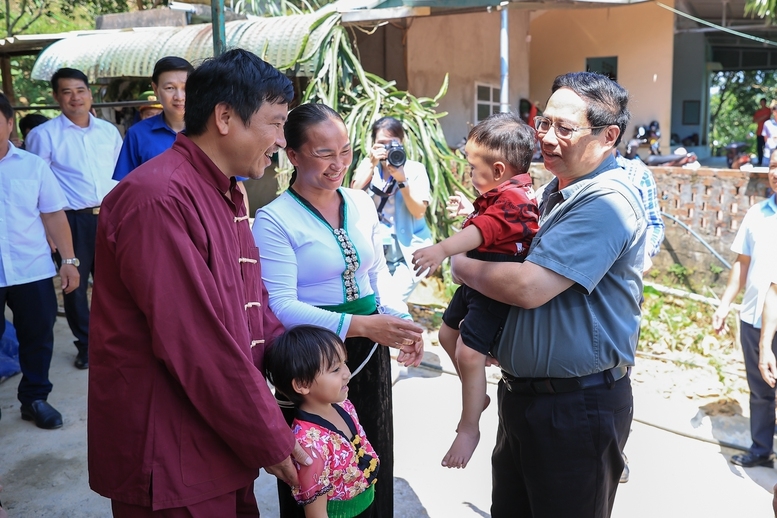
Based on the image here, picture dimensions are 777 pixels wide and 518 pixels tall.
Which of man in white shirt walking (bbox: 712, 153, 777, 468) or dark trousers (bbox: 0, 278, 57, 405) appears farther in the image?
dark trousers (bbox: 0, 278, 57, 405)

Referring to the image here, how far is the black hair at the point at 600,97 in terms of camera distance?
6.13 feet

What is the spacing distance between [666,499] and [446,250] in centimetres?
199

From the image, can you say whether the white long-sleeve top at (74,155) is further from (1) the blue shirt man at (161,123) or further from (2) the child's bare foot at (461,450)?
(2) the child's bare foot at (461,450)

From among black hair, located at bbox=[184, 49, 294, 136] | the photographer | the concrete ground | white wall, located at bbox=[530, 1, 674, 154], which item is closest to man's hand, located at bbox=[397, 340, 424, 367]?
black hair, located at bbox=[184, 49, 294, 136]

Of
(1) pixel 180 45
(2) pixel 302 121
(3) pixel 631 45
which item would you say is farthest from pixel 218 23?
(3) pixel 631 45

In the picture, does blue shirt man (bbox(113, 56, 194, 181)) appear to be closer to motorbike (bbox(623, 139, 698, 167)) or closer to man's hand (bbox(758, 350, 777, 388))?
man's hand (bbox(758, 350, 777, 388))

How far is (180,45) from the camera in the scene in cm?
738

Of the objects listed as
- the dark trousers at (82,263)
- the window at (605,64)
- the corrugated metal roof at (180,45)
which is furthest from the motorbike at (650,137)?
the dark trousers at (82,263)

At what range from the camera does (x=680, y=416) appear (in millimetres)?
4203

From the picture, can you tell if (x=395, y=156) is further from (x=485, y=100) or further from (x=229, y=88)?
(x=485, y=100)

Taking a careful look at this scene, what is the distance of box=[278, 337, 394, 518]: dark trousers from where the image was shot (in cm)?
236

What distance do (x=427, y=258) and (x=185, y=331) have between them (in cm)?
80

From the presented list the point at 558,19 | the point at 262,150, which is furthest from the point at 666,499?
the point at 558,19

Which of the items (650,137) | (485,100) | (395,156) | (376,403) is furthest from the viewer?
(650,137)
